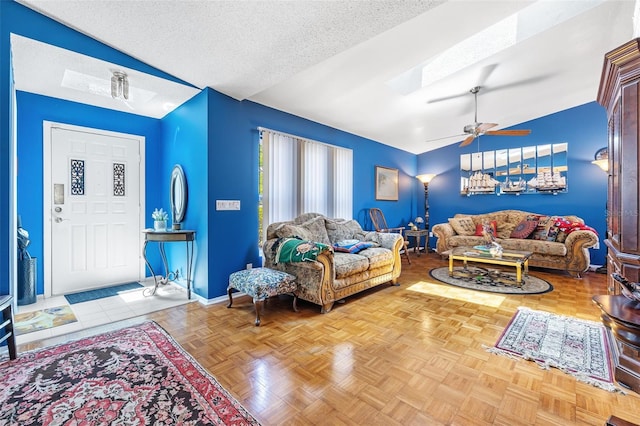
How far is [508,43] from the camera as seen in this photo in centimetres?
293

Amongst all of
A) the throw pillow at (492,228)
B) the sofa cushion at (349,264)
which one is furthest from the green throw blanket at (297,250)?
the throw pillow at (492,228)

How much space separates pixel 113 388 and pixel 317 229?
8.20 ft

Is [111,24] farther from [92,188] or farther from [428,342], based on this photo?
[428,342]

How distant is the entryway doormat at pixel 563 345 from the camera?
1790 mm

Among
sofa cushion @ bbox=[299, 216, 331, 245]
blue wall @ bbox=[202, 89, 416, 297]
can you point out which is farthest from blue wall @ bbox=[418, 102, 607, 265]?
blue wall @ bbox=[202, 89, 416, 297]

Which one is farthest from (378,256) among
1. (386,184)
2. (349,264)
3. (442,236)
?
(386,184)

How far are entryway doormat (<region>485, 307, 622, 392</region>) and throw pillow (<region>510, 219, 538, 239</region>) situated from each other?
99.9 inches

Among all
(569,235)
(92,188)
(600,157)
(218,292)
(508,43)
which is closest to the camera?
(508,43)

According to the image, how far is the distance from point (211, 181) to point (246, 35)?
152 centimetres

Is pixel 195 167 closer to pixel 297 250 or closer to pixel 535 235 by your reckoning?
pixel 297 250

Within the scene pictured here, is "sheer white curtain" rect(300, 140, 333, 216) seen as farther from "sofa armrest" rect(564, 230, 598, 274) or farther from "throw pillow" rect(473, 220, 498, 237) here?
"sofa armrest" rect(564, 230, 598, 274)

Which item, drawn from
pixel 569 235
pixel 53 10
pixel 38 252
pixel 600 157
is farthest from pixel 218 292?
pixel 600 157

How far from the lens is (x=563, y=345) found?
2.12 meters

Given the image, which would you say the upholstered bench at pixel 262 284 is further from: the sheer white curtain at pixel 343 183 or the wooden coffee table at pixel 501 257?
the wooden coffee table at pixel 501 257
